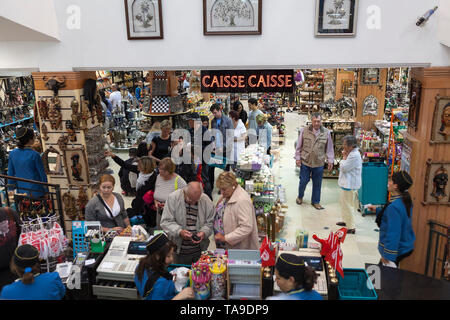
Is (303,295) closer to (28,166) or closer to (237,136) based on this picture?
(28,166)

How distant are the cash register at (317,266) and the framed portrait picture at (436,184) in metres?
1.85

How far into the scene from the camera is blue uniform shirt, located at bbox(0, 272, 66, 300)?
9.03 feet

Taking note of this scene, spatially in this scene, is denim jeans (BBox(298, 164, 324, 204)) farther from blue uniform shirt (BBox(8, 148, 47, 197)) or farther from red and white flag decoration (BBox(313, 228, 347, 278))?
blue uniform shirt (BBox(8, 148, 47, 197))

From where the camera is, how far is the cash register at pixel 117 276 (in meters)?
3.05

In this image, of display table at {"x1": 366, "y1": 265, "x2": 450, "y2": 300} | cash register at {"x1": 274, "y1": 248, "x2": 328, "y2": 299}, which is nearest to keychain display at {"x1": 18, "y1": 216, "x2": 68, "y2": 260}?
cash register at {"x1": 274, "y1": 248, "x2": 328, "y2": 299}

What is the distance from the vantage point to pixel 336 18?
407cm

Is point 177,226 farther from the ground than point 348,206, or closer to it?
farther from the ground

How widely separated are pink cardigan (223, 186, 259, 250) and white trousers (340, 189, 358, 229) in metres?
2.88

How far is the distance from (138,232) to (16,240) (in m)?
1.37

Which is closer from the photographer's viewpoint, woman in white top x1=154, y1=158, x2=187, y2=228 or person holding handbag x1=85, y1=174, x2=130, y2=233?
person holding handbag x1=85, y1=174, x2=130, y2=233

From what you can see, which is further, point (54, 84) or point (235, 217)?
point (54, 84)

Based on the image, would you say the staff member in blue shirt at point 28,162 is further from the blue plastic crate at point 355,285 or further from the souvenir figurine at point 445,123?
the souvenir figurine at point 445,123

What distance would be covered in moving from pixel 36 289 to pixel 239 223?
191 centimetres

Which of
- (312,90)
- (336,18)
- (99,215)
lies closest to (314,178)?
(336,18)
